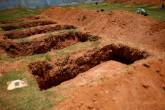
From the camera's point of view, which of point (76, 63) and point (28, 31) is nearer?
point (76, 63)

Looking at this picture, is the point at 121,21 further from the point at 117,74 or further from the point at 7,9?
the point at 7,9

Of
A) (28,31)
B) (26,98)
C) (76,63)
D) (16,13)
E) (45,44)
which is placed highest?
(16,13)

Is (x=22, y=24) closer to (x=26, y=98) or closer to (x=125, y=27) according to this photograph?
(x=125, y=27)

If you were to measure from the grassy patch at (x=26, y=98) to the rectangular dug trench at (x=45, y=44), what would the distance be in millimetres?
4897

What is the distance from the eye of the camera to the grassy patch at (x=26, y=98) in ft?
23.0

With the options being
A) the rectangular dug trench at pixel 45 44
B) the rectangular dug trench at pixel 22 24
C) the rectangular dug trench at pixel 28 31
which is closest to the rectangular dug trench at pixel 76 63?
the rectangular dug trench at pixel 45 44

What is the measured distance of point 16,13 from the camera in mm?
21891

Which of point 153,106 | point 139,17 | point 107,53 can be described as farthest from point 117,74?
point 139,17

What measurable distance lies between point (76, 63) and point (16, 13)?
496 inches

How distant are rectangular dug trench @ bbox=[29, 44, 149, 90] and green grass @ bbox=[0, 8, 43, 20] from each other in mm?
10406

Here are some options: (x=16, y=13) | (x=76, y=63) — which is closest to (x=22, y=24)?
(x=16, y=13)

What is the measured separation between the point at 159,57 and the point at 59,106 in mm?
4475

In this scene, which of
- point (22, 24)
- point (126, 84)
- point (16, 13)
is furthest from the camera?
point (16, 13)

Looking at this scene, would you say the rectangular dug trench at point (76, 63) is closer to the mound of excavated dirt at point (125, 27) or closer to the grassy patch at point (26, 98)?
the mound of excavated dirt at point (125, 27)
